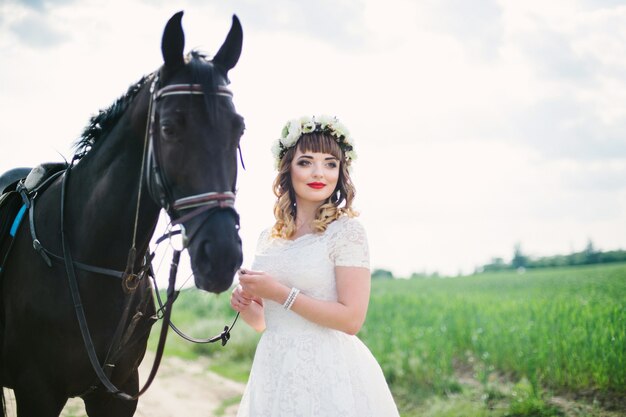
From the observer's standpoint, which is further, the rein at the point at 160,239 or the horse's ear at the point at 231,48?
the horse's ear at the point at 231,48

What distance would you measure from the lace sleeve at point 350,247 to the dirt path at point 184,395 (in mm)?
4457

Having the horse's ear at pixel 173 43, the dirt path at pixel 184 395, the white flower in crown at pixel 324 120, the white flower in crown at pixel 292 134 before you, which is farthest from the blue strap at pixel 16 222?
the dirt path at pixel 184 395

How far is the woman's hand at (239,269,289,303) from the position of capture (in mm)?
2334

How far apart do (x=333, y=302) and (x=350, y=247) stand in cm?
29

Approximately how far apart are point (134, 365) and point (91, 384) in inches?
10.7

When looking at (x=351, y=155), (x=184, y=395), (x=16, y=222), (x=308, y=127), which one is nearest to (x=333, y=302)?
(x=351, y=155)

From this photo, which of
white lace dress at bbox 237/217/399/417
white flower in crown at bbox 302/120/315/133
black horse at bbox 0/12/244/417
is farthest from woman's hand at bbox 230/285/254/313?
white flower in crown at bbox 302/120/315/133

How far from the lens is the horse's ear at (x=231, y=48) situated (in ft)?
7.79

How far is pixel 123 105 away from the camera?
2.62 m

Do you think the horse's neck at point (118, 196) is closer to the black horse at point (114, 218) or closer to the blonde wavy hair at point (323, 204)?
the black horse at point (114, 218)

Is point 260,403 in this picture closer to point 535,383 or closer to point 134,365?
point 134,365

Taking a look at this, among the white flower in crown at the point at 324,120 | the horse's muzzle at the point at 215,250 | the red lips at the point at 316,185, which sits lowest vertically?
the horse's muzzle at the point at 215,250

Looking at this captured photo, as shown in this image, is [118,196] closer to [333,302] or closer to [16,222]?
[16,222]

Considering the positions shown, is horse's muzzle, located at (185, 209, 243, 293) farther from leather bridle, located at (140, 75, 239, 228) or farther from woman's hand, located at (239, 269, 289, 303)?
woman's hand, located at (239, 269, 289, 303)
